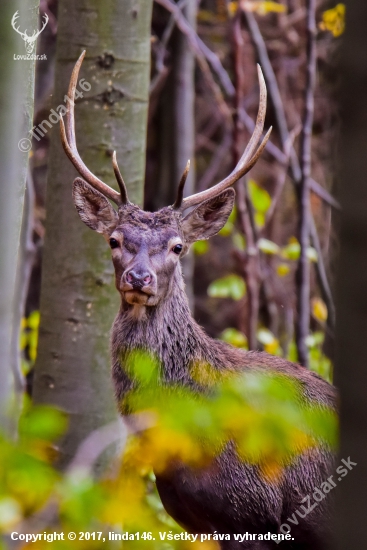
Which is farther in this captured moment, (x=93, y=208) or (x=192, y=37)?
(x=192, y=37)

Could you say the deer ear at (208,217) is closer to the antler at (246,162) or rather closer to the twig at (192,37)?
the antler at (246,162)

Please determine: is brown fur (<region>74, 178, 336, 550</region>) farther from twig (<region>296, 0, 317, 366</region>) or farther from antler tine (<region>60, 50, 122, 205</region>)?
twig (<region>296, 0, 317, 366</region>)

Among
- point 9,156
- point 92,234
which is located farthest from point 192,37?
point 9,156

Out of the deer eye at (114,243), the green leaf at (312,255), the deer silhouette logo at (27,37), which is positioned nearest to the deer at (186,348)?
the deer eye at (114,243)

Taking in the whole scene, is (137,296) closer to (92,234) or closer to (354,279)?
(92,234)

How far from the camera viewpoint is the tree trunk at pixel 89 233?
5992mm

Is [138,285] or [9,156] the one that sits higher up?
[9,156]

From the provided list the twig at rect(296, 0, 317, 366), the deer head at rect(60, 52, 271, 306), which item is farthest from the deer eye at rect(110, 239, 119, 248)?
the twig at rect(296, 0, 317, 366)

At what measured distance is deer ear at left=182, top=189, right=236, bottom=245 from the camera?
559cm

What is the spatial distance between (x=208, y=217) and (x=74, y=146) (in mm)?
1062

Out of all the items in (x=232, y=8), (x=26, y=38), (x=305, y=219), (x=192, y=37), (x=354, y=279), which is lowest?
(x=305, y=219)

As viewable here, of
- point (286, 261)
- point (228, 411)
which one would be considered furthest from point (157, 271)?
point (286, 261)

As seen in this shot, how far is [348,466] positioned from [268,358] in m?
3.56

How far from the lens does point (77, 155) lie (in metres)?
5.42
